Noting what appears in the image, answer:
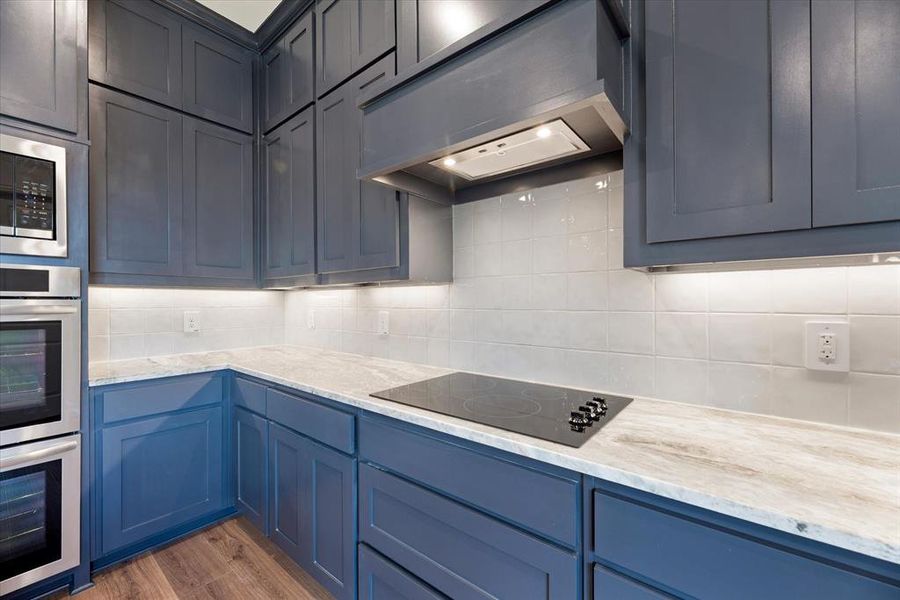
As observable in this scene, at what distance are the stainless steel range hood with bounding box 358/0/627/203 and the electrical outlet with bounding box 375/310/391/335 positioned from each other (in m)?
0.79

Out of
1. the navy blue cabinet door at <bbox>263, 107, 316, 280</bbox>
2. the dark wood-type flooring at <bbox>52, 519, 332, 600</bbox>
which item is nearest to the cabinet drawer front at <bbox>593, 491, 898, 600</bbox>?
the dark wood-type flooring at <bbox>52, 519, 332, 600</bbox>

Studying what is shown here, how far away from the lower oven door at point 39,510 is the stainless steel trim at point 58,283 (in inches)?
23.0

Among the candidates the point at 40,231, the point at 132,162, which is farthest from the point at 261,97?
the point at 40,231

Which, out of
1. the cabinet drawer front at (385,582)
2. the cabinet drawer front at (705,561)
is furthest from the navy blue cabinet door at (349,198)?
the cabinet drawer front at (705,561)

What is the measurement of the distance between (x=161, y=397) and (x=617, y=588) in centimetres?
205

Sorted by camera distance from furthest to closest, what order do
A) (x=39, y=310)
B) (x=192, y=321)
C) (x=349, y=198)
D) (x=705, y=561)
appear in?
(x=192, y=321) → (x=349, y=198) → (x=39, y=310) → (x=705, y=561)

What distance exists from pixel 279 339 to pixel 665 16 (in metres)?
2.80

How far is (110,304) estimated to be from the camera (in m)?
2.17

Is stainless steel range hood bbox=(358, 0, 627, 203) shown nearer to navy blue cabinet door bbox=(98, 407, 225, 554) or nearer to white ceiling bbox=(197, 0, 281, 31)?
white ceiling bbox=(197, 0, 281, 31)

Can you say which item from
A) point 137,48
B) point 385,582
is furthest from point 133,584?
point 137,48

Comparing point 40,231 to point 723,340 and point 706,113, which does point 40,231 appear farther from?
point 723,340

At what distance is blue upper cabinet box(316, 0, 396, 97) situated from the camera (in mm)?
1673

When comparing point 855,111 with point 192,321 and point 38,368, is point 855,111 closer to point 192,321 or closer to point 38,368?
point 38,368

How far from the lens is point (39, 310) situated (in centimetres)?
152
